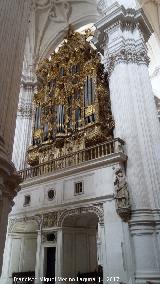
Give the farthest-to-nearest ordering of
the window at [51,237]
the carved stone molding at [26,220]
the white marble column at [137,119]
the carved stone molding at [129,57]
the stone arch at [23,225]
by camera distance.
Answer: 1. the carved stone molding at [129,57]
2. the stone arch at [23,225]
3. the carved stone molding at [26,220]
4. the window at [51,237]
5. the white marble column at [137,119]

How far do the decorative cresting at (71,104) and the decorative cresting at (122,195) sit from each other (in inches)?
92.6

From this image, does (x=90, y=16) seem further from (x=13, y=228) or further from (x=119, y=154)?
(x=13, y=228)

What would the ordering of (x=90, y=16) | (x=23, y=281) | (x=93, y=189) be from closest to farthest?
1. (x=93, y=189)
2. (x=23, y=281)
3. (x=90, y=16)

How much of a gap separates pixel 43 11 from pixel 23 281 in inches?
688

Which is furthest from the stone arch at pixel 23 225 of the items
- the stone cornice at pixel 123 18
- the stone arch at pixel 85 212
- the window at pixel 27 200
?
the stone cornice at pixel 123 18

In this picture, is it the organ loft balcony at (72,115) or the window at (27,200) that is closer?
the organ loft balcony at (72,115)

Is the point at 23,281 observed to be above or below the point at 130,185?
below

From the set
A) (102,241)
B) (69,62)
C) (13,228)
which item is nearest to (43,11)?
(69,62)

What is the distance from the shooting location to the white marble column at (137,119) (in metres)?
8.94

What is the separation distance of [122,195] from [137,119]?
10.5 ft

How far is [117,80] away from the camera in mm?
12406

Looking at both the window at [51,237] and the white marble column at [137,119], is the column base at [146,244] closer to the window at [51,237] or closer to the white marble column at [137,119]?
the white marble column at [137,119]

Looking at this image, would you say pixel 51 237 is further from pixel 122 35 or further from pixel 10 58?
pixel 122 35

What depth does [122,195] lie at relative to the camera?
9.67 metres
